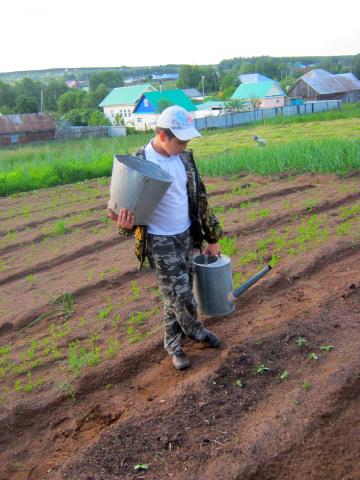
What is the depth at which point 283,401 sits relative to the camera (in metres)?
2.62

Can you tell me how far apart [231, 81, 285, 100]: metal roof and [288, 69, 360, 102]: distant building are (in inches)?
63.1

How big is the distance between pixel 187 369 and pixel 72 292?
183cm

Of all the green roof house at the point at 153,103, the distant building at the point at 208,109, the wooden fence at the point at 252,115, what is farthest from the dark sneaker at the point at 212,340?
the distant building at the point at 208,109

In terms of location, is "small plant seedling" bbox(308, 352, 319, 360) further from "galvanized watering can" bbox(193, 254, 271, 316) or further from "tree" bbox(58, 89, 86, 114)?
"tree" bbox(58, 89, 86, 114)

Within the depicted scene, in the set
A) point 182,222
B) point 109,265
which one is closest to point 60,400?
point 182,222

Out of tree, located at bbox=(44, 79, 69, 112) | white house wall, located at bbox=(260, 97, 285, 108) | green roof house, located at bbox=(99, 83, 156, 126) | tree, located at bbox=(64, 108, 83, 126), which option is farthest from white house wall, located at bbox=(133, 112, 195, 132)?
tree, located at bbox=(44, 79, 69, 112)

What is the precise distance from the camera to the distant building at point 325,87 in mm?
44438

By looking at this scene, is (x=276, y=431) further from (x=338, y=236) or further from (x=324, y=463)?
(x=338, y=236)

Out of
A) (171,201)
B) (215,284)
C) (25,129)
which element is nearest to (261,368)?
(215,284)

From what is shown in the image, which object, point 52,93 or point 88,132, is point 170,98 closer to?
point 88,132

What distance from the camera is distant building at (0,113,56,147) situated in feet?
109

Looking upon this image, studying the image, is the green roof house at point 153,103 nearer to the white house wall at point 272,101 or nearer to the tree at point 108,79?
the white house wall at point 272,101

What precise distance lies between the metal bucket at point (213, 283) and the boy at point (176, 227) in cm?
15

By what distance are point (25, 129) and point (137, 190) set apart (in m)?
33.5
